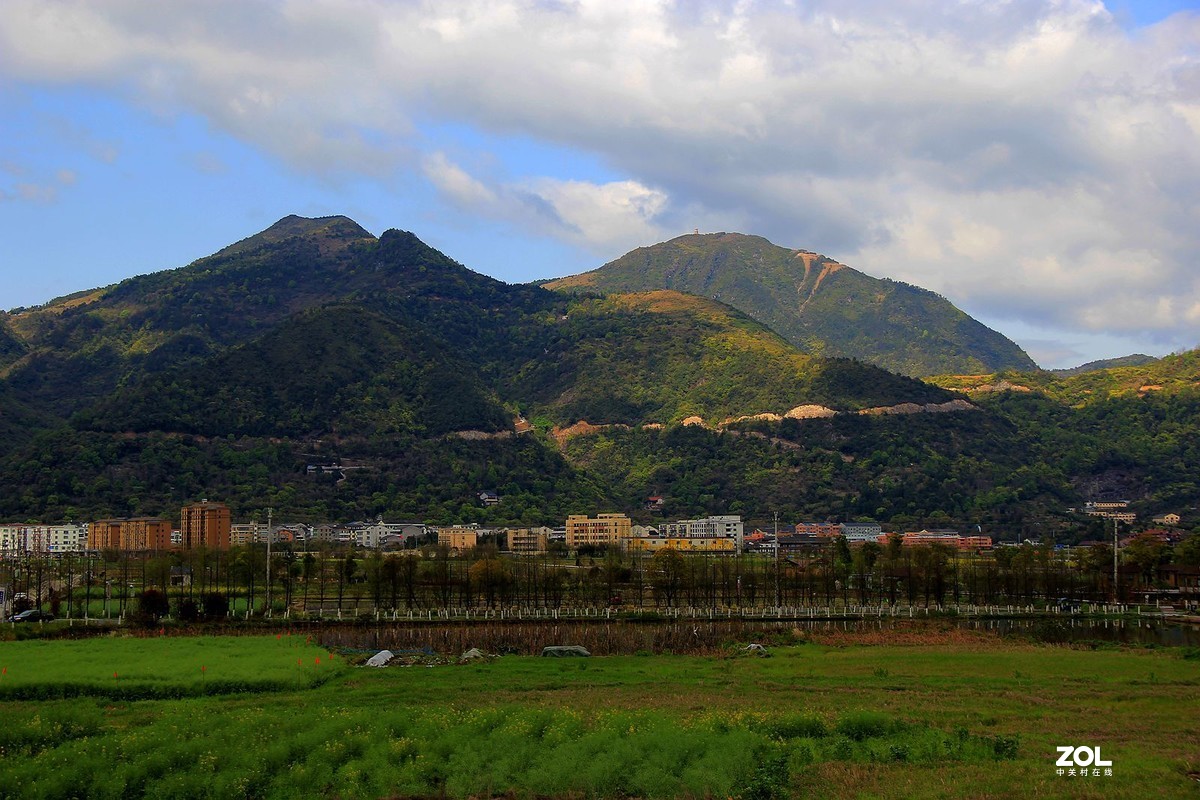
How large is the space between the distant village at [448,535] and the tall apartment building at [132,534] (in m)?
0.11

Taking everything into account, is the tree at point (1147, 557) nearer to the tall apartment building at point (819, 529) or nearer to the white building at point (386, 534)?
the tall apartment building at point (819, 529)

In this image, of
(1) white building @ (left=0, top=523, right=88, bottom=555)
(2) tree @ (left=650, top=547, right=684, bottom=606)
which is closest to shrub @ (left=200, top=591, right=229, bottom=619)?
(2) tree @ (left=650, top=547, right=684, bottom=606)

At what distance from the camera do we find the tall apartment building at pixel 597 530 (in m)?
152

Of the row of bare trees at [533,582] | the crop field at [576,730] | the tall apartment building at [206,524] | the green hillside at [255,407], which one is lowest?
the row of bare trees at [533,582]

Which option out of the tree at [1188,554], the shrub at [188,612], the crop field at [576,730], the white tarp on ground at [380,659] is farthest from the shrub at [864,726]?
the tree at [1188,554]

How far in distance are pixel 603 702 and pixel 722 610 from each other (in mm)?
44365

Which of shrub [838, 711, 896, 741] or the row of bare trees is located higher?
shrub [838, 711, 896, 741]

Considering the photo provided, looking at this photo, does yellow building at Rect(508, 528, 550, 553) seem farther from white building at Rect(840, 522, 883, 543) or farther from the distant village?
white building at Rect(840, 522, 883, 543)

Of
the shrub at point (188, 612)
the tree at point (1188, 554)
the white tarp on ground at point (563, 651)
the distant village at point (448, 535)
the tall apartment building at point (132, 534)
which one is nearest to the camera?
the white tarp on ground at point (563, 651)

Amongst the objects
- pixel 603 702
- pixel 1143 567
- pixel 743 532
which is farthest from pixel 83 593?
pixel 743 532

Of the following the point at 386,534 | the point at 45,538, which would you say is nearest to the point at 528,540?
the point at 386,534

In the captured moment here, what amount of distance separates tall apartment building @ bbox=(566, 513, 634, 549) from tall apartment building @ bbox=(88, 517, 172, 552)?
48581 millimetres

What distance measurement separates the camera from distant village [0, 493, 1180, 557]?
13012cm

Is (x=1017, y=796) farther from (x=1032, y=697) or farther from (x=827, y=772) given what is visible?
A: (x=1032, y=697)
